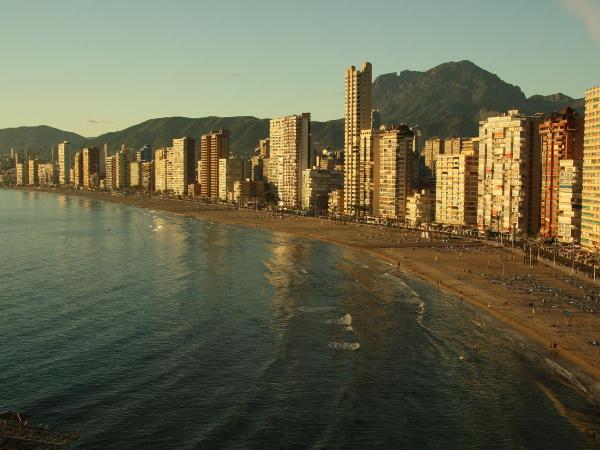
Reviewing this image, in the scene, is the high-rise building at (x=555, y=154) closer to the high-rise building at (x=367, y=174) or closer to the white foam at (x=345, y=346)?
the high-rise building at (x=367, y=174)

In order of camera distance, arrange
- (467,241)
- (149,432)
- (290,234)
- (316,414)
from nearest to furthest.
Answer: (149,432) → (316,414) → (467,241) → (290,234)

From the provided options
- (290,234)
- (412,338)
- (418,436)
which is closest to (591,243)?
(412,338)

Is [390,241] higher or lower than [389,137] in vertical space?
lower

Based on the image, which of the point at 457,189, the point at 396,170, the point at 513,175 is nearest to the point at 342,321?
the point at 513,175

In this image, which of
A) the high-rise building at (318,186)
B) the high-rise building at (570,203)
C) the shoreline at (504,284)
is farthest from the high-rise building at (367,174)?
the high-rise building at (570,203)

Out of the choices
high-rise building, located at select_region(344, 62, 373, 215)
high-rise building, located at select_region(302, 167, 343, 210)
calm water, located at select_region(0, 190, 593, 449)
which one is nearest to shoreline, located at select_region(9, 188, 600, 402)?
calm water, located at select_region(0, 190, 593, 449)

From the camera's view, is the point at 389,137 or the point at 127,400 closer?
the point at 127,400

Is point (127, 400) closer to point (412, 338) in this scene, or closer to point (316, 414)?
point (316, 414)

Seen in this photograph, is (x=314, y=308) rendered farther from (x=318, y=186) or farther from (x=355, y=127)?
(x=318, y=186)
